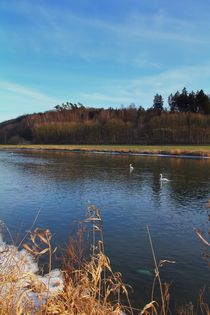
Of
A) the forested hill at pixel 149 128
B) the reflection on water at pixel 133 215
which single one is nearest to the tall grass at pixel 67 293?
the reflection on water at pixel 133 215

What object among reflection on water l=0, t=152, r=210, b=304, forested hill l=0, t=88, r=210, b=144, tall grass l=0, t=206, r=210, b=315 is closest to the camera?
tall grass l=0, t=206, r=210, b=315

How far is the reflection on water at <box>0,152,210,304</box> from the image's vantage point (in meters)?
8.97

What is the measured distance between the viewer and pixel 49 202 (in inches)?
686

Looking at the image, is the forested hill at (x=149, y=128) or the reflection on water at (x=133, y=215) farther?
the forested hill at (x=149, y=128)

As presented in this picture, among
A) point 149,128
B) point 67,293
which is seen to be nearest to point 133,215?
point 67,293

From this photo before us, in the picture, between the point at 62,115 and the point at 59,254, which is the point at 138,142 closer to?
the point at 62,115

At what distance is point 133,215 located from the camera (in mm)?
14875

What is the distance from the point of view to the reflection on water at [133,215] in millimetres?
8969

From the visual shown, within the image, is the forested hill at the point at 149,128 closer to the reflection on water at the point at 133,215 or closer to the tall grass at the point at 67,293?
the reflection on water at the point at 133,215

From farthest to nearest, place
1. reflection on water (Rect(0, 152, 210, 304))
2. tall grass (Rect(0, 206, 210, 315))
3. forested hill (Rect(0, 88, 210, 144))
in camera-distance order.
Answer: forested hill (Rect(0, 88, 210, 144))
reflection on water (Rect(0, 152, 210, 304))
tall grass (Rect(0, 206, 210, 315))

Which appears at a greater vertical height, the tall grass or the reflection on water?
the tall grass

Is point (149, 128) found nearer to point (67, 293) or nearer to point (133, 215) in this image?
point (133, 215)

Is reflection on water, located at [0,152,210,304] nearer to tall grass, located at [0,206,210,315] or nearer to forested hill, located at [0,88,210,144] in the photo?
tall grass, located at [0,206,210,315]

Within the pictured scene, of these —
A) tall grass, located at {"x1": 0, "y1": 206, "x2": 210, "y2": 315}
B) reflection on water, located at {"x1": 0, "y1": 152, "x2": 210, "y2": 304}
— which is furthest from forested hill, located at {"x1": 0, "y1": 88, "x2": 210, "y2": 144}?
tall grass, located at {"x1": 0, "y1": 206, "x2": 210, "y2": 315}
